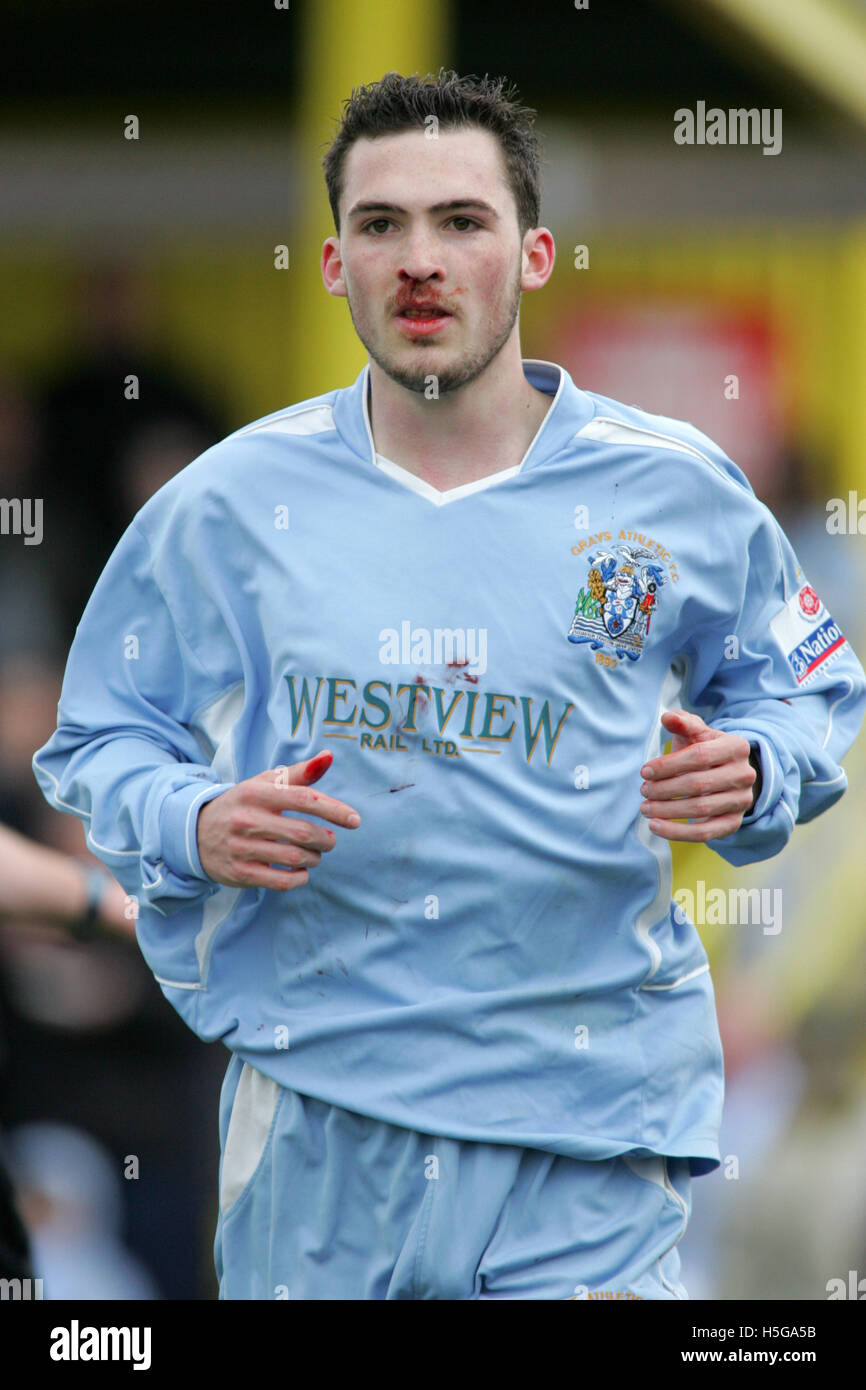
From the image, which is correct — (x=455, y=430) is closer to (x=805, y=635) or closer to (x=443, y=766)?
(x=443, y=766)

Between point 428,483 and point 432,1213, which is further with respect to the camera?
point 428,483

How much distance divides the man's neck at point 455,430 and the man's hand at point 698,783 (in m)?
0.56

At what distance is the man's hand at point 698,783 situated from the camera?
10.1ft

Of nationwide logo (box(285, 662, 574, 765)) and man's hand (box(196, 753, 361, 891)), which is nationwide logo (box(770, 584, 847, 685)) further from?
man's hand (box(196, 753, 361, 891))

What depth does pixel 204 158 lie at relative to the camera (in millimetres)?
7926

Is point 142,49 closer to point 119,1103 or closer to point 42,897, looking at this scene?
point 119,1103

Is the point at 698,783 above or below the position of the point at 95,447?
below

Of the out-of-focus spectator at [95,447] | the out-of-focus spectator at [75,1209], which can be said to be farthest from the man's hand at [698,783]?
the out-of-focus spectator at [95,447]

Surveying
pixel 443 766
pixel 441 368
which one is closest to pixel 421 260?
pixel 441 368

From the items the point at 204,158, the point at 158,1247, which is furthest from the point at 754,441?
the point at 158,1247

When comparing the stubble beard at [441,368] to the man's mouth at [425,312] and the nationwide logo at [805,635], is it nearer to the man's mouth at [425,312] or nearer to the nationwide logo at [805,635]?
the man's mouth at [425,312]

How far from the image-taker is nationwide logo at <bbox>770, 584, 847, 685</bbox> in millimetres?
3486

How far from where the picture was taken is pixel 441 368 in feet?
10.7

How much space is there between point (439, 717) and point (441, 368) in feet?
1.85
